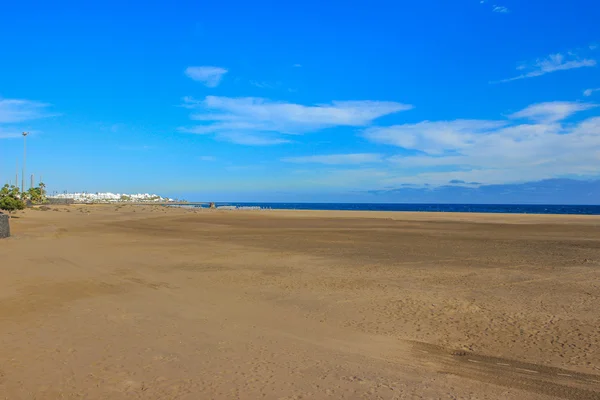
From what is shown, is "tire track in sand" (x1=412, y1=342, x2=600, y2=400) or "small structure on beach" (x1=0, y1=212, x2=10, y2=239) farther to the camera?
"small structure on beach" (x1=0, y1=212, x2=10, y2=239)

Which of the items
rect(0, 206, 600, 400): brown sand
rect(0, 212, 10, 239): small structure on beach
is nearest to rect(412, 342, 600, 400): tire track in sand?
rect(0, 206, 600, 400): brown sand

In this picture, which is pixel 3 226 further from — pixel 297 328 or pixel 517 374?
pixel 517 374

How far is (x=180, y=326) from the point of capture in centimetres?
860

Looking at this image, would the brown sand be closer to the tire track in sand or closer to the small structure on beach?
the tire track in sand

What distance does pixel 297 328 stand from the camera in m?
8.72

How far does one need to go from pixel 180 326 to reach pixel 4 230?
19.7 m

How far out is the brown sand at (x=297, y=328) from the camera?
593 centimetres

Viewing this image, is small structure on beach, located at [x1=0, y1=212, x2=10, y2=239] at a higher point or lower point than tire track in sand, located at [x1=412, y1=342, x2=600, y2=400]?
higher

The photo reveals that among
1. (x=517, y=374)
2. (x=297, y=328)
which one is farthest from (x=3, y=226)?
(x=517, y=374)

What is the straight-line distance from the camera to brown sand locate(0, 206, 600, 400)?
5926 mm

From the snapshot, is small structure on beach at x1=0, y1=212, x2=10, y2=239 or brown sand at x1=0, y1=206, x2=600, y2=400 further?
small structure on beach at x1=0, y1=212, x2=10, y2=239

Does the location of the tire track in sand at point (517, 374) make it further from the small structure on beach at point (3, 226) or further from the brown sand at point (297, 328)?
the small structure on beach at point (3, 226)

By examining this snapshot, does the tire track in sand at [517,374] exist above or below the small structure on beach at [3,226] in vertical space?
below

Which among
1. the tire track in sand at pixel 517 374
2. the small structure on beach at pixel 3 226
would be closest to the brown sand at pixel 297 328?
the tire track in sand at pixel 517 374
